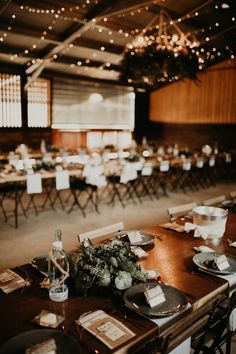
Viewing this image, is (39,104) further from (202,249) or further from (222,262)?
(222,262)

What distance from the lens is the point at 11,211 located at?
6.96 metres

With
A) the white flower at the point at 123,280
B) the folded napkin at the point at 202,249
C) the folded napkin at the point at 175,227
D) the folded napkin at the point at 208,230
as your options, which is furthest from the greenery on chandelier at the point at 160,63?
the white flower at the point at 123,280

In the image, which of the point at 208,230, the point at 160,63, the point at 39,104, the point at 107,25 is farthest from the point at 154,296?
the point at 39,104

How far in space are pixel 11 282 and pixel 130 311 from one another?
775 millimetres

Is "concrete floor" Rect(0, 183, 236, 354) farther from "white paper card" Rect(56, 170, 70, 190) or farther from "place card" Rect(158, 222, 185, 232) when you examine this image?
"place card" Rect(158, 222, 185, 232)

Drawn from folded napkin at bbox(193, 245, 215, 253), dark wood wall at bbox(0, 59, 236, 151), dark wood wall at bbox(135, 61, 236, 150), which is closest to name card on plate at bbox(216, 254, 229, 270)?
folded napkin at bbox(193, 245, 215, 253)

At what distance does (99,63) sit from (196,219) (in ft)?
28.9

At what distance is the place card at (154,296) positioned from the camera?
6.12 feet

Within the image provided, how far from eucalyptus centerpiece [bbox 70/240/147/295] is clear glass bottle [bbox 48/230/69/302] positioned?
6 centimetres

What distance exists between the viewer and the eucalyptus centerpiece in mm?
1976

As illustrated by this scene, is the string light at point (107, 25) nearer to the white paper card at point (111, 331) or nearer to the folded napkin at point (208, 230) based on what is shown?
the folded napkin at point (208, 230)

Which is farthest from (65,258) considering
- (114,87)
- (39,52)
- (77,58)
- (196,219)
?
(114,87)

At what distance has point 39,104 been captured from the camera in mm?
10594

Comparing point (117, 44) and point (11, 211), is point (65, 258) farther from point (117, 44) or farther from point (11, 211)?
point (117, 44)
